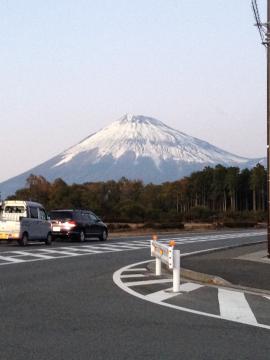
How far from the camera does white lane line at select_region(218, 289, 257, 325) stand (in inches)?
391

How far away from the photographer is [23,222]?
27156mm

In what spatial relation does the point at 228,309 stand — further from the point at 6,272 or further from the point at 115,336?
the point at 6,272

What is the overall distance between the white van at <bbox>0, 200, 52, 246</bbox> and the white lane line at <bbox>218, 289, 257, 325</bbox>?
15190mm

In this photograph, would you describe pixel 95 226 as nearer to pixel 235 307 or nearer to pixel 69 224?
pixel 69 224

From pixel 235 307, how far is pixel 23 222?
1728 centimetres

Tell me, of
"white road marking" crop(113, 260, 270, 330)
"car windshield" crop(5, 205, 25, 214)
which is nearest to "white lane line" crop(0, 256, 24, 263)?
"white road marking" crop(113, 260, 270, 330)

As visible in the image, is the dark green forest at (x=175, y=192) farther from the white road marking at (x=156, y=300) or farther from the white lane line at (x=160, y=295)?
the white lane line at (x=160, y=295)

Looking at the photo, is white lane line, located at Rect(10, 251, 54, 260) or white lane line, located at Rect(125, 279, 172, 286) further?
white lane line, located at Rect(10, 251, 54, 260)

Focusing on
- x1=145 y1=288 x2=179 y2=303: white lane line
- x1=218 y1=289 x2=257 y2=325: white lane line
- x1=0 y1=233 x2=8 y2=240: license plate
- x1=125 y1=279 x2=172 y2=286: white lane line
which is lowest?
x1=218 y1=289 x2=257 y2=325: white lane line

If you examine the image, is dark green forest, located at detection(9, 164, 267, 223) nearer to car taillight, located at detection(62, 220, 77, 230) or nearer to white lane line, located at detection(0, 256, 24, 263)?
car taillight, located at detection(62, 220, 77, 230)

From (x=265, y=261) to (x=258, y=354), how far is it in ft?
41.8

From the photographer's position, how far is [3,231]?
1067 inches

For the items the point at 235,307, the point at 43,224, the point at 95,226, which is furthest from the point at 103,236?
the point at 235,307

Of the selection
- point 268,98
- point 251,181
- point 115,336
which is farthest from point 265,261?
point 251,181
